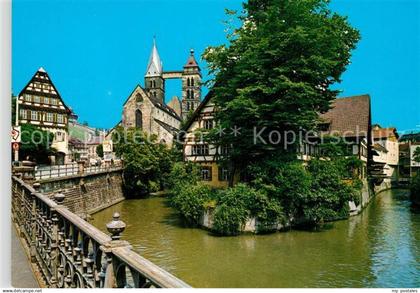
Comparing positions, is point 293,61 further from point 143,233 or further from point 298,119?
point 143,233

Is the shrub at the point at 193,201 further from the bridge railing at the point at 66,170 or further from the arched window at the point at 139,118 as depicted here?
the arched window at the point at 139,118

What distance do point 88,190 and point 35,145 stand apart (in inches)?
124

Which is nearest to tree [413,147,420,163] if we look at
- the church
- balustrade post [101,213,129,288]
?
the church

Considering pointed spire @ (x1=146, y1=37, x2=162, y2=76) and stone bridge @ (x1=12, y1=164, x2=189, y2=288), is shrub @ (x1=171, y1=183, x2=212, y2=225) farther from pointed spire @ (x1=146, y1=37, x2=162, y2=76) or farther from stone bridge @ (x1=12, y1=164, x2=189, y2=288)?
pointed spire @ (x1=146, y1=37, x2=162, y2=76)

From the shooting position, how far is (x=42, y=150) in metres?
14.7

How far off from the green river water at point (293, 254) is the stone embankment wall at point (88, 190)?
1.44 metres

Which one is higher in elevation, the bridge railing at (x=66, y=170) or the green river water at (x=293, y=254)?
the bridge railing at (x=66, y=170)

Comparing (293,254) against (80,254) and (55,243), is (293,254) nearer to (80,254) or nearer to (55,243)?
(55,243)

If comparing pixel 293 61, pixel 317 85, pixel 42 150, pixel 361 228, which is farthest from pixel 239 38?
pixel 42 150

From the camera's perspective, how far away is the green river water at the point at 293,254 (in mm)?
7102

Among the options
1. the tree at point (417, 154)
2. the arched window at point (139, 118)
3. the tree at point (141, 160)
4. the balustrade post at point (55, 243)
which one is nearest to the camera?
the balustrade post at point (55, 243)

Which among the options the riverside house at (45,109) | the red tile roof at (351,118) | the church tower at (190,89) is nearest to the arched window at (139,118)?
the church tower at (190,89)

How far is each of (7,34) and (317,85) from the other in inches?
418

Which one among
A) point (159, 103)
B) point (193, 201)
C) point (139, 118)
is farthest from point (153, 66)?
point (193, 201)
